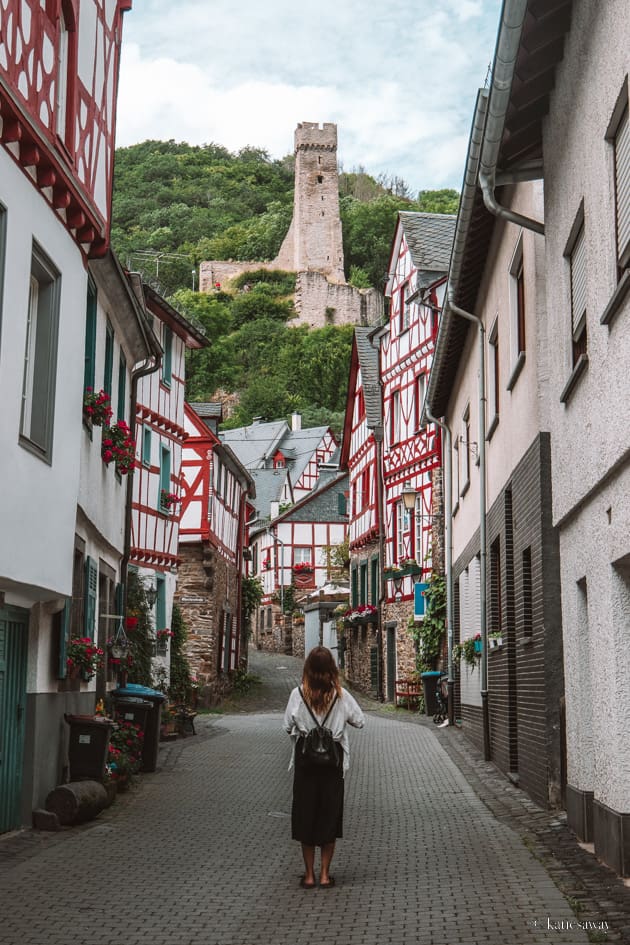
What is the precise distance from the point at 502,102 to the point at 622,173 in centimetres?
171

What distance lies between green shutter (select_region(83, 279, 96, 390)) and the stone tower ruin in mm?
82301

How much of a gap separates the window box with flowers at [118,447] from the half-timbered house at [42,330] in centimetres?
188

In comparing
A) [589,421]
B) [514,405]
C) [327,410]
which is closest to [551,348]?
[589,421]

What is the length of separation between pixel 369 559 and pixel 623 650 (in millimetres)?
25283

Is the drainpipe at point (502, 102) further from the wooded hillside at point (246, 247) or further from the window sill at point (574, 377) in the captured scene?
the wooded hillside at point (246, 247)

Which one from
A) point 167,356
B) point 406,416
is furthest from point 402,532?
point 167,356

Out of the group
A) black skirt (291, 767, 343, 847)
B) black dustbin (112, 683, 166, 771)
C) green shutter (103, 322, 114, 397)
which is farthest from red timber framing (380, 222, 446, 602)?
black skirt (291, 767, 343, 847)

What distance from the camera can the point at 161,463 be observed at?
23125mm

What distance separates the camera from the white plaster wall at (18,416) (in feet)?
27.8

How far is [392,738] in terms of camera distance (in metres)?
18.5

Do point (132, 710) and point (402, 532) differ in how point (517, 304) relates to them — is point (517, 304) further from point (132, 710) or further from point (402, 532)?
point (402, 532)

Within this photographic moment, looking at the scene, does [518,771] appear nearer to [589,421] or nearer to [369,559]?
[589,421]

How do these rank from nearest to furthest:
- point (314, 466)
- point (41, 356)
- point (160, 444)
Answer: point (41, 356), point (160, 444), point (314, 466)

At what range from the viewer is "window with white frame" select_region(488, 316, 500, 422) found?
13850 millimetres
